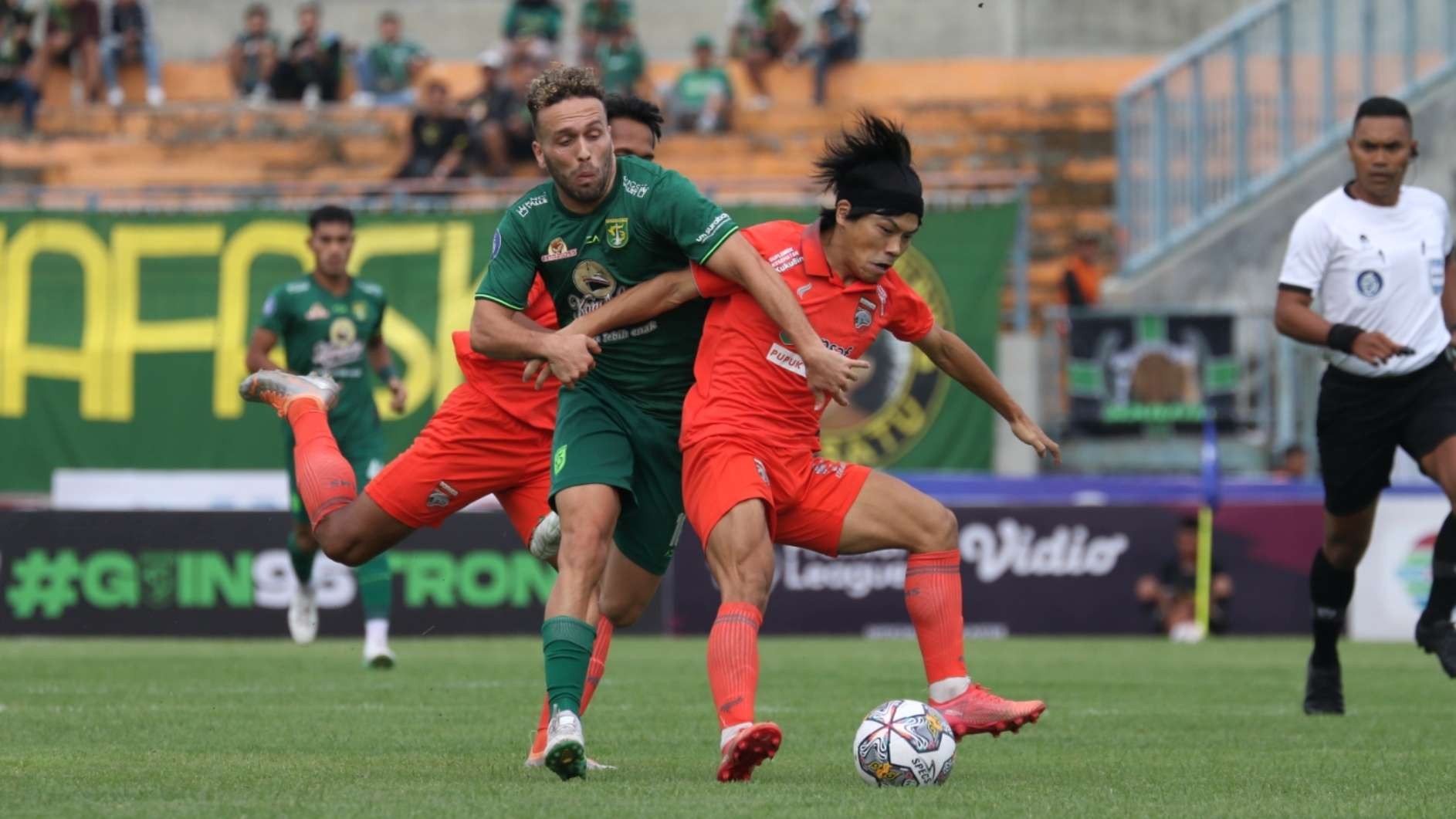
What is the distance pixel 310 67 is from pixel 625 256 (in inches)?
785

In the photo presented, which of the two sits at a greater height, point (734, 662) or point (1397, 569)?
point (734, 662)

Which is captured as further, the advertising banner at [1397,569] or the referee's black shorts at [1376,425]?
the advertising banner at [1397,569]

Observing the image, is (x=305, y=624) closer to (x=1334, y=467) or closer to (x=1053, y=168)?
(x=1334, y=467)

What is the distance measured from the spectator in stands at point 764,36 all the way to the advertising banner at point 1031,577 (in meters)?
9.15

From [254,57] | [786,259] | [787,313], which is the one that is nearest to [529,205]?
[786,259]

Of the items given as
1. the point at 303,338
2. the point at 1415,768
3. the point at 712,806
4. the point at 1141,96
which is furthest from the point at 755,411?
the point at 1141,96

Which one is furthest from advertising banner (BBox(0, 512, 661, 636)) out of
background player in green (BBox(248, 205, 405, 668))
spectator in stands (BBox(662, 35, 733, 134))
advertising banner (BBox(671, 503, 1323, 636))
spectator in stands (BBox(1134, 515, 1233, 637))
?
spectator in stands (BBox(662, 35, 733, 134))

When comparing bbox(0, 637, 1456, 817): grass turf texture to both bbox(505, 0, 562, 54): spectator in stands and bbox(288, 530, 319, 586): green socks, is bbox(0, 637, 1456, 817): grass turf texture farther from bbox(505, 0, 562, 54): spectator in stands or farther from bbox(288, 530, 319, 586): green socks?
bbox(505, 0, 562, 54): spectator in stands

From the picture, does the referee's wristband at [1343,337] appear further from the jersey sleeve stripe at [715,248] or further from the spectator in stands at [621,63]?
the spectator in stands at [621,63]

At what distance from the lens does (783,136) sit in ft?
82.7

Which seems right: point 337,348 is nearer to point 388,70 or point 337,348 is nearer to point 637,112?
point 637,112

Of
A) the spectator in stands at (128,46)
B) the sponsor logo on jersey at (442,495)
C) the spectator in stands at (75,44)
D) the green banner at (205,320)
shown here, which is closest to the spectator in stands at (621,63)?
the green banner at (205,320)

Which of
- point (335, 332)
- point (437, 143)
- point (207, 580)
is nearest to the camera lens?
point (335, 332)

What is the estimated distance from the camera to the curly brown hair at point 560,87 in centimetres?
714
